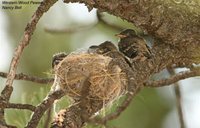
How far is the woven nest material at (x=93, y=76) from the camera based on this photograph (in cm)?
166

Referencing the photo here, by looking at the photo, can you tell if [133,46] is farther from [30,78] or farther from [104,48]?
[30,78]

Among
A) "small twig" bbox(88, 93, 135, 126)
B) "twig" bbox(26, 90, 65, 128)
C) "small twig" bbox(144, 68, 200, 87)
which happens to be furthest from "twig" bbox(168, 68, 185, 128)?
"twig" bbox(26, 90, 65, 128)

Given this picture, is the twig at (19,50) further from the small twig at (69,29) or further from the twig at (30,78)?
the small twig at (69,29)

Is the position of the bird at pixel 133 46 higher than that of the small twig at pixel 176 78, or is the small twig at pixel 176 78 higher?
the bird at pixel 133 46

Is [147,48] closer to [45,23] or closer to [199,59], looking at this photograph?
[199,59]

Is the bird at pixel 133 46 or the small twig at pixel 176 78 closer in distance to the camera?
the bird at pixel 133 46

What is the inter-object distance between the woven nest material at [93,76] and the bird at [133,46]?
0.06m

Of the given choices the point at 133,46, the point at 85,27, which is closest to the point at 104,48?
the point at 133,46

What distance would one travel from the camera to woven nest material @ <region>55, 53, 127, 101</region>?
166cm

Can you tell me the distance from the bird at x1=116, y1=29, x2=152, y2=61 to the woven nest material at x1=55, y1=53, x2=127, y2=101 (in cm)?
6

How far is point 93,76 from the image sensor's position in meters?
1.73

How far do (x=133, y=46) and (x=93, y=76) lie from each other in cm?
15

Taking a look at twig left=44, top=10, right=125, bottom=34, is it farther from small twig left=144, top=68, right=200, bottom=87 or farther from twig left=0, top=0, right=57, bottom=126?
twig left=0, top=0, right=57, bottom=126

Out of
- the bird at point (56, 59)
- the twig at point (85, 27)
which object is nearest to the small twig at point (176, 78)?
the bird at point (56, 59)
